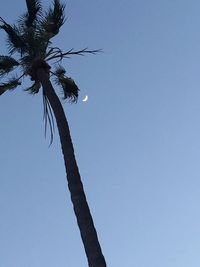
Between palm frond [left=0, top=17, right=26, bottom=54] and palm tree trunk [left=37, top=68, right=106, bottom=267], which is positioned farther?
palm frond [left=0, top=17, right=26, bottom=54]

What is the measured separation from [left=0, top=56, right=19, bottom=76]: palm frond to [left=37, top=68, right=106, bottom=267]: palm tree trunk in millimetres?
1530

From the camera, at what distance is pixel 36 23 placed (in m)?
18.8

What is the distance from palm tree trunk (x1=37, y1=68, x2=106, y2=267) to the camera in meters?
13.2

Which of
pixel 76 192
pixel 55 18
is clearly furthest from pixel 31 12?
pixel 76 192

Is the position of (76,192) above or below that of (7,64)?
below

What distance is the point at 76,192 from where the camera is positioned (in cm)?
1440

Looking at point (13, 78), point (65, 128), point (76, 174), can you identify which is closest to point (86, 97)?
point (13, 78)

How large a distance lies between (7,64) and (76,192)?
5888mm

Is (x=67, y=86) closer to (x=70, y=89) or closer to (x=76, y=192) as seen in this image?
(x=70, y=89)

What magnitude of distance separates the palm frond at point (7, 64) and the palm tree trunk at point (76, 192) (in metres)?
1.53

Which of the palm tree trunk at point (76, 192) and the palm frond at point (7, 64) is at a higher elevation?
the palm frond at point (7, 64)

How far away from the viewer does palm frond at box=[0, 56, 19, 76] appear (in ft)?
59.8

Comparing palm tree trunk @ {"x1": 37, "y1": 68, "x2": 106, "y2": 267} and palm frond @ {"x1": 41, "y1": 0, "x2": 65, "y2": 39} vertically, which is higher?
palm frond @ {"x1": 41, "y1": 0, "x2": 65, "y2": 39}

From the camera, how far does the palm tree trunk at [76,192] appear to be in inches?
520
